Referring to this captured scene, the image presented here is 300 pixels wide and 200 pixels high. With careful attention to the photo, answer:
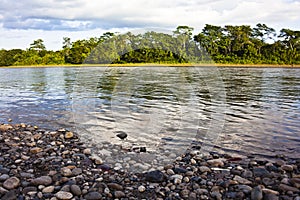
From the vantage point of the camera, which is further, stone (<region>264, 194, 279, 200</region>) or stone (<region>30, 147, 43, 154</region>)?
stone (<region>30, 147, 43, 154</region>)

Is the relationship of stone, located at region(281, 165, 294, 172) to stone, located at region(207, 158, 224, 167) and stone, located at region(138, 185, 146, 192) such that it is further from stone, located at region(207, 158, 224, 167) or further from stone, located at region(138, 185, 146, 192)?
stone, located at region(138, 185, 146, 192)

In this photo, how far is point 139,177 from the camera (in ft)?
14.5

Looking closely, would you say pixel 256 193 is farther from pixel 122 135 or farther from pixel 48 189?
pixel 122 135

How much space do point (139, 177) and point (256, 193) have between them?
1740mm

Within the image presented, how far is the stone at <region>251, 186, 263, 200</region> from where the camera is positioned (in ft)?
12.2

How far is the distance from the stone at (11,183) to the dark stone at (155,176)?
1900 millimetres

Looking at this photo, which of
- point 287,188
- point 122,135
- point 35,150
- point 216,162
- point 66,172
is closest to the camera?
point 287,188

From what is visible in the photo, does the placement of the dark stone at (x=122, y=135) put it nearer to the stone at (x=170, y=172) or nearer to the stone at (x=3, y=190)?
the stone at (x=170, y=172)

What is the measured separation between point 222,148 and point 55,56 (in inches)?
3235

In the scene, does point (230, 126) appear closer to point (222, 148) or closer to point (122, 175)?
point (222, 148)

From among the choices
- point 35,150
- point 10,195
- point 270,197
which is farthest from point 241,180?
point 35,150

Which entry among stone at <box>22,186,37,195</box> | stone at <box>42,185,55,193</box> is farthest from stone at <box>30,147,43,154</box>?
stone at <box>42,185,55,193</box>

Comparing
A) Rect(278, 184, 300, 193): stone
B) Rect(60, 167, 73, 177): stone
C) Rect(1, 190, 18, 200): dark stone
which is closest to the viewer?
Rect(1, 190, 18, 200): dark stone

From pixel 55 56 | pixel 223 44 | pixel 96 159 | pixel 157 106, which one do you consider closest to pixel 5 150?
pixel 96 159
